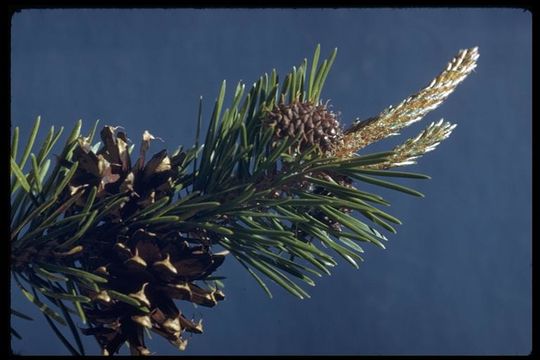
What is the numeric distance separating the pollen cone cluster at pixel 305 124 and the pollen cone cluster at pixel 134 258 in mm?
60

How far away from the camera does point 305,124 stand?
1.26ft

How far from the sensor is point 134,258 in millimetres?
356

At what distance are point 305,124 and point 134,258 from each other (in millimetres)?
106

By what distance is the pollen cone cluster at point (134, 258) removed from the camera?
1.19ft

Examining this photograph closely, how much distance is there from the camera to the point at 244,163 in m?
0.40

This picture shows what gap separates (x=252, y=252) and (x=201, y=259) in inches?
1.4

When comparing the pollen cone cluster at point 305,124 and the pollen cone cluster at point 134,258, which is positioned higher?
the pollen cone cluster at point 305,124

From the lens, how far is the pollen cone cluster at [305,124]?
39 centimetres

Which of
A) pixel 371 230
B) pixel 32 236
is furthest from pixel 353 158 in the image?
pixel 32 236

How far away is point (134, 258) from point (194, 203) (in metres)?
0.04

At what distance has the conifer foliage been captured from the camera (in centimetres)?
36

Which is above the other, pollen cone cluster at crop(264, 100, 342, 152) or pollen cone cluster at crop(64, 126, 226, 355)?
pollen cone cluster at crop(264, 100, 342, 152)

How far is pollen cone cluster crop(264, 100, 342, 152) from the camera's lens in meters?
0.39
